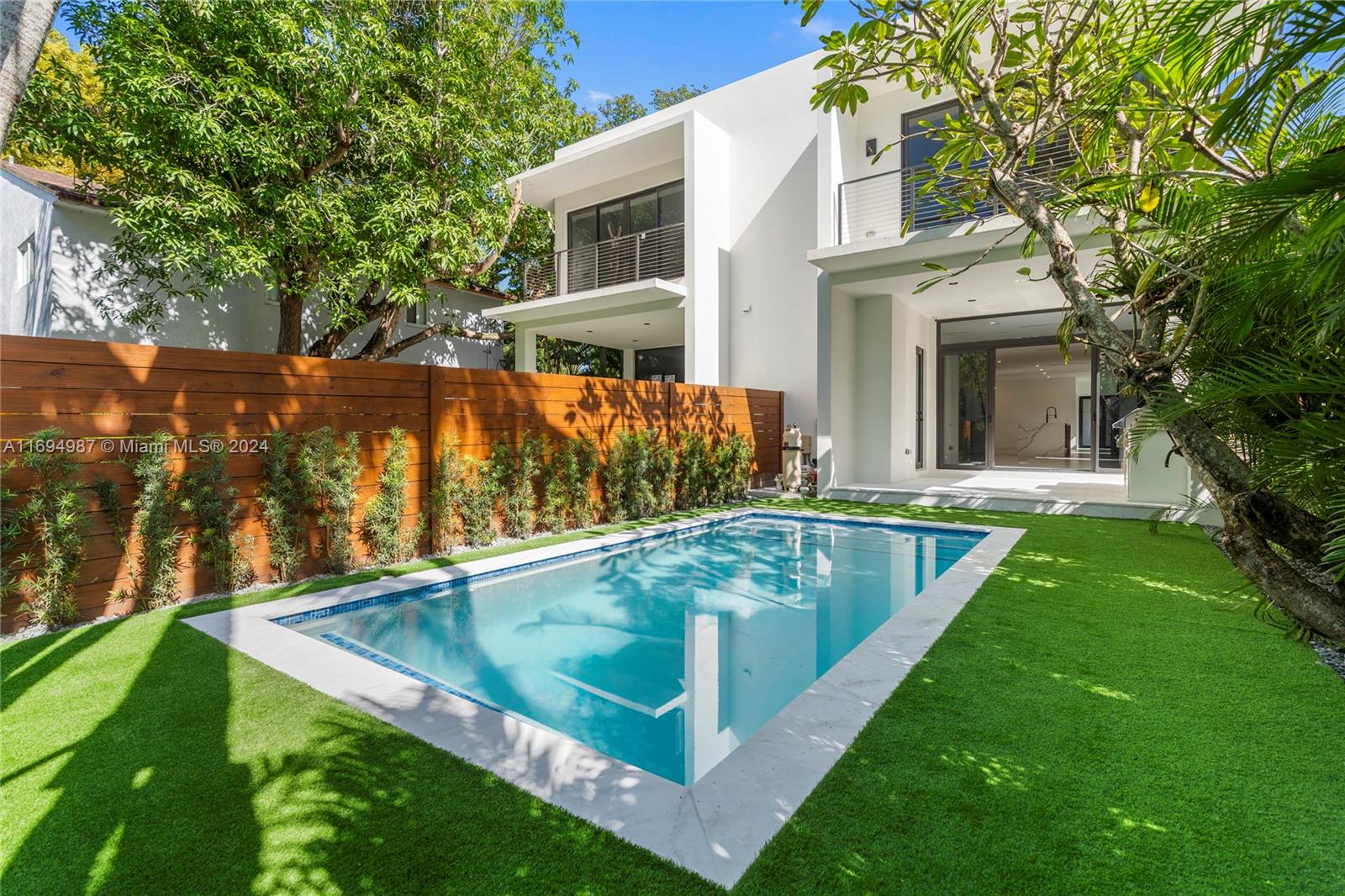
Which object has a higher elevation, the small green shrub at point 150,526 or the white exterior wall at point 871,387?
the white exterior wall at point 871,387

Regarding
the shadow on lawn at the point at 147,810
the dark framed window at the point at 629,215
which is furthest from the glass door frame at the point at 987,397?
the shadow on lawn at the point at 147,810

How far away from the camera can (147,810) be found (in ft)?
7.48

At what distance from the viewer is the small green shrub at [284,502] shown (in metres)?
5.53

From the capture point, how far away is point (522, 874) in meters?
1.94

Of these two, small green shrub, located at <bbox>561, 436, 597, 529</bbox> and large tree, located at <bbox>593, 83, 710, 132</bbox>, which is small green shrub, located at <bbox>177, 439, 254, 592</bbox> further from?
large tree, located at <bbox>593, 83, 710, 132</bbox>

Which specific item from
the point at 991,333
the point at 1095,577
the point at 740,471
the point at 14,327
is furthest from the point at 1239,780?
the point at 14,327

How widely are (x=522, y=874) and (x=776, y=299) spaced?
1338 centimetres

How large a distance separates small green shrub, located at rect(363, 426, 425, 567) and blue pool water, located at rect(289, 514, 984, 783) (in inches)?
36.2

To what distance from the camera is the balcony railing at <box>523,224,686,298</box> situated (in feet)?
48.7

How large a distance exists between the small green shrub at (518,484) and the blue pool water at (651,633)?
3.83 feet

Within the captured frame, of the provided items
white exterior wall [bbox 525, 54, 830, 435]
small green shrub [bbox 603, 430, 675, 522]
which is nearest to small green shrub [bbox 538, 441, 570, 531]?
small green shrub [bbox 603, 430, 675, 522]

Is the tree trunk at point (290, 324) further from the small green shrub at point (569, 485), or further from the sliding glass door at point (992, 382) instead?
the sliding glass door at point (992, 382)

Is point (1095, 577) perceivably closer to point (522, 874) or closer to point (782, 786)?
point (782, 786)

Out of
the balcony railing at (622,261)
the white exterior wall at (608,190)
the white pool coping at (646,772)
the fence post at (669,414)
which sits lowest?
the white pool coping at (646,772)
